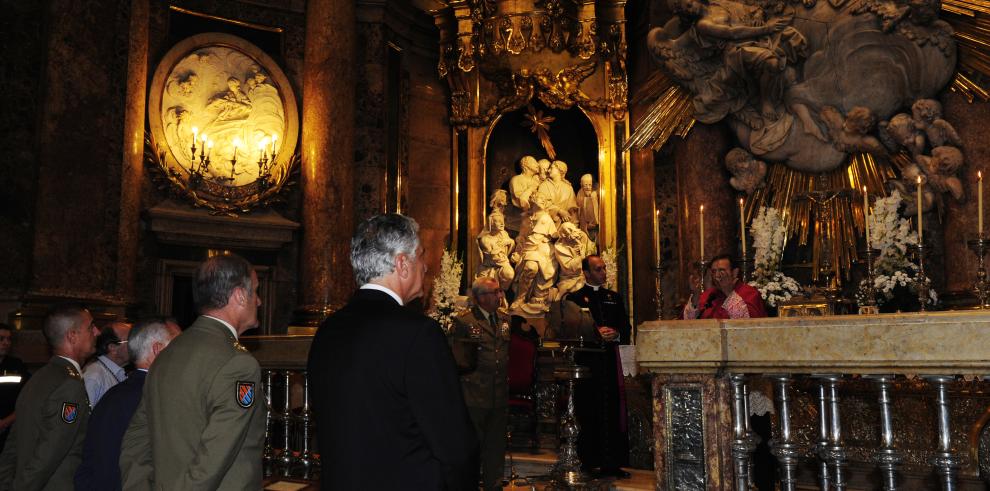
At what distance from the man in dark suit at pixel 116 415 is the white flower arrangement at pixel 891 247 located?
17.3 ft

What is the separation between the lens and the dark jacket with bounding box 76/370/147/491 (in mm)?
3656

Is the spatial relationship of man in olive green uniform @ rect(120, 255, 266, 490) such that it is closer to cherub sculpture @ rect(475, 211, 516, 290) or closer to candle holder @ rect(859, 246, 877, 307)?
candle holder @ rect(859, 246, 877, 307)

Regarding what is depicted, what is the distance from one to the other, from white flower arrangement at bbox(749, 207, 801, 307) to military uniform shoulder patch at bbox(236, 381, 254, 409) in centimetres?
536

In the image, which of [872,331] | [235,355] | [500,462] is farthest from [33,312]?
[872,331]

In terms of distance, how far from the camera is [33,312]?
874cm

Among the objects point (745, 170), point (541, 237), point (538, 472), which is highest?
point (745, 170)

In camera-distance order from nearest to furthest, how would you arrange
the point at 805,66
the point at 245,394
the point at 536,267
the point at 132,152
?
the point at 245,394 < the point at 805,66 < the point at 132,152 < the point at 536,267

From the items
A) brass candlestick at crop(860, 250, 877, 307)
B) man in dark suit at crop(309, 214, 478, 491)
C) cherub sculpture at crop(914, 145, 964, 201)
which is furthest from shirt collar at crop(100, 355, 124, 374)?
cherub sculpture at crop(914, 145, 964, 201)

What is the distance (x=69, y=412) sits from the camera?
409 cm

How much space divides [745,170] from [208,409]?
692 centimetres

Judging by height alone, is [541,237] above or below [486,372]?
above

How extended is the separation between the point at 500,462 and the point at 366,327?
Result: 428 cm

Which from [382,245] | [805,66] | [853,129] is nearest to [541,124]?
[805,66]

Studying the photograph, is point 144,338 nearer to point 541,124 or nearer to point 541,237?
point 541,237
